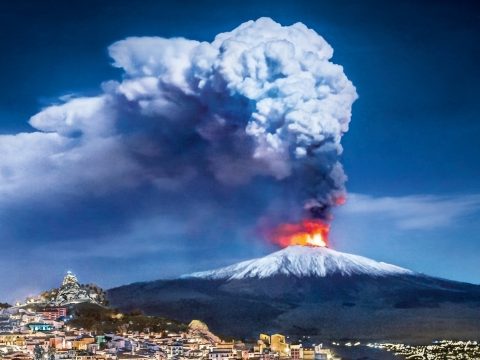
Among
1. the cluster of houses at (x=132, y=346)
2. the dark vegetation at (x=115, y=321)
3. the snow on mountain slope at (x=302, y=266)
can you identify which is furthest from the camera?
Answer: the snow on mountain slope at (x=302, y=266)

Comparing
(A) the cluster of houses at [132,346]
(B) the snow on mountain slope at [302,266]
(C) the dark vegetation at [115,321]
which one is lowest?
(A) the cluster of houses at [132,346]

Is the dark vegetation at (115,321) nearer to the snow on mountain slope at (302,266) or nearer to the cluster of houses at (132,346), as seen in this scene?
the cluster of houses at (132,346)

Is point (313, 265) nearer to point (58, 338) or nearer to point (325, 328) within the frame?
point (325, 328)

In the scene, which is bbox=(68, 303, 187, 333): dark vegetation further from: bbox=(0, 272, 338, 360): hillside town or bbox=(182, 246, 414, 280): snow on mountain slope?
bbox=(182, 246, 414, 280): snow on mountain slope

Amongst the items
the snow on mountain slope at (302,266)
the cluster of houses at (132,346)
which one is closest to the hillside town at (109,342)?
the cluster of houses at (132,346)

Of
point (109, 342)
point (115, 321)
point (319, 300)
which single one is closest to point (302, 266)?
point (319, 300)

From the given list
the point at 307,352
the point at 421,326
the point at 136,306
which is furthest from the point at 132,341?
the point at 421,326
